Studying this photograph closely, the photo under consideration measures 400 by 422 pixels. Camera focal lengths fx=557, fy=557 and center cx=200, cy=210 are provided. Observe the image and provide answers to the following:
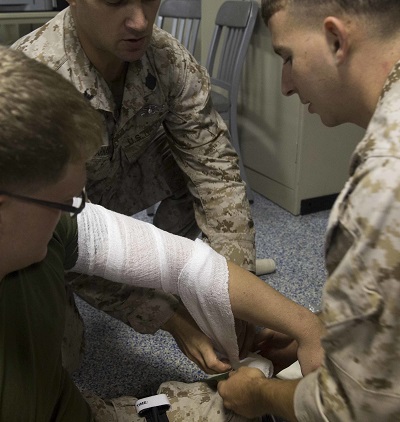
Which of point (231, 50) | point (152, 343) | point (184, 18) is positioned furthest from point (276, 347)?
point (184, 18)

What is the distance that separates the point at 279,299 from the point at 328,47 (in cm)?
48

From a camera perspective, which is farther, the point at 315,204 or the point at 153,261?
the point at 315,204

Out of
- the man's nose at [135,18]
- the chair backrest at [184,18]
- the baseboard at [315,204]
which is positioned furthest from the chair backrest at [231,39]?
the man's nose at [135,18]

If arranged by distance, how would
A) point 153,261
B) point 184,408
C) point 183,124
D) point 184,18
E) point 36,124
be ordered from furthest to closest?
point 184,18 → point 183,124 → point 184,408 → point 153,261 → point 36,124

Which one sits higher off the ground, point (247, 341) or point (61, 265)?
point (61, 265)

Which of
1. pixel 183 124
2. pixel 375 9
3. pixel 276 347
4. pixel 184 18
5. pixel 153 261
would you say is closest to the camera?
pixel 375 9

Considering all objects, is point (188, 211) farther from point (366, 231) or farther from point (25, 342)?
point (366, 231)

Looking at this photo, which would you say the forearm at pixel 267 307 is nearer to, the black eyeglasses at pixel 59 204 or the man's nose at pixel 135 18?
the black eyeglasses at pixel 59 204

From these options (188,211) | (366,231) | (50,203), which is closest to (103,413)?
(50,203)

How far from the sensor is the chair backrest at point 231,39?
237 centimetres

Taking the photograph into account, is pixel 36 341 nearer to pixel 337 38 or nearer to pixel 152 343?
pixel 337 38

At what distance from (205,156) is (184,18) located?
1.80 meters

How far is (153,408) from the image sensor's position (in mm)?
1096

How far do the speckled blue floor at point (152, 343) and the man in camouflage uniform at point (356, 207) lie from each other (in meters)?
0.69
